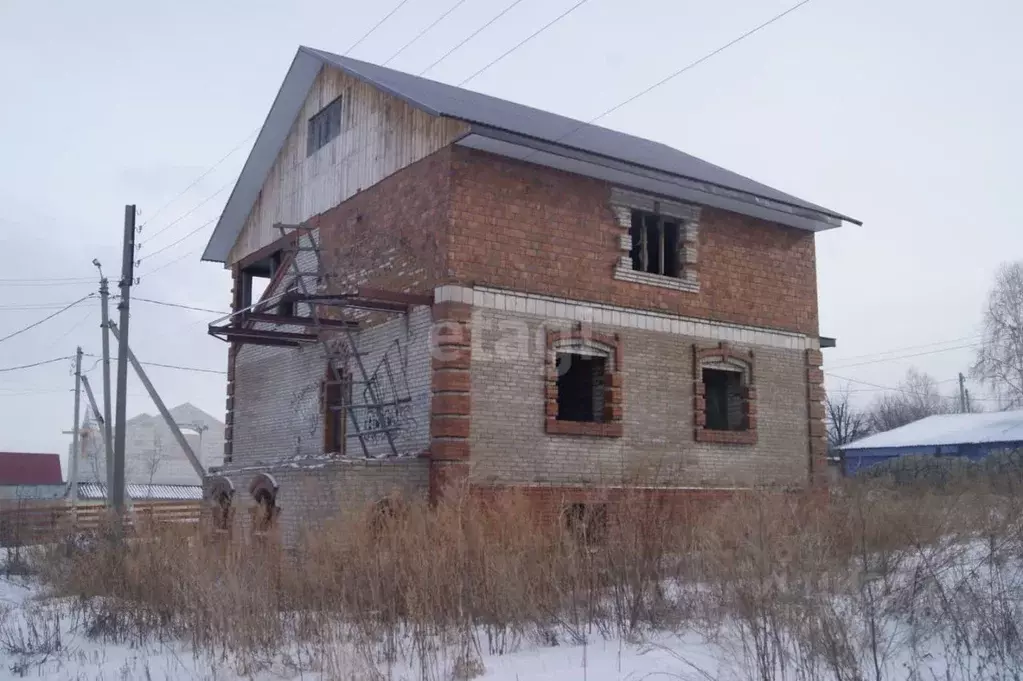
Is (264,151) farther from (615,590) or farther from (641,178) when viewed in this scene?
(615,590)

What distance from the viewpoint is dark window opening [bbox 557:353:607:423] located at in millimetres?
15609

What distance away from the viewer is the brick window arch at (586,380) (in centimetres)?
1474

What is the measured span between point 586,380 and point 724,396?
3130 mm

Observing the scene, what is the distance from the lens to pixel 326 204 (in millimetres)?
17562

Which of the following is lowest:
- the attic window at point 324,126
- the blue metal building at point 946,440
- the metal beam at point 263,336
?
the blue metal building at point 946,440

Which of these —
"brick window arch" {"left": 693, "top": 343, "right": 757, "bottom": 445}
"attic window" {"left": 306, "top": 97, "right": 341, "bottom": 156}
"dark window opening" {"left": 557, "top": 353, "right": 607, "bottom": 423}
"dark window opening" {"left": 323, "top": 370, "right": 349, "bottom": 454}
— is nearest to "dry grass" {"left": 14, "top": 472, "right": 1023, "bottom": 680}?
"dark window opening" {"left": 557, "top": 353, "right": 607, "bottom": 423}

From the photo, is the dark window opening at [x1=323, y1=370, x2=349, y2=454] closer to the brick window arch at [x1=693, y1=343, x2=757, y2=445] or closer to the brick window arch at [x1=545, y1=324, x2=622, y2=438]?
the brick window arch at [x1=545, y1=324, x2=622, y2=438]

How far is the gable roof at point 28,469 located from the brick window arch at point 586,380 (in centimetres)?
5339

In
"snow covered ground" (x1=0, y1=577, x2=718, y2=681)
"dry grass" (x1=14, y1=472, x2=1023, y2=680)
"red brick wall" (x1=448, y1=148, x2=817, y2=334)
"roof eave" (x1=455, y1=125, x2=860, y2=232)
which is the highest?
"roof eave" (x1=455, y1=125, x2=860, y2=232)

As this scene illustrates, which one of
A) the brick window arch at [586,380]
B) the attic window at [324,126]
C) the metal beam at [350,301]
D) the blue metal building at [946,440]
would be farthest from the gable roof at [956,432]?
the metal beam at [350,301]

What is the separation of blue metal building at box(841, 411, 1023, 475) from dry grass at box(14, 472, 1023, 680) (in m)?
29.9

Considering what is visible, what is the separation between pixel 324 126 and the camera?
707 inches

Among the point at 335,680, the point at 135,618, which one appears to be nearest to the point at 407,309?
the point at 135,618

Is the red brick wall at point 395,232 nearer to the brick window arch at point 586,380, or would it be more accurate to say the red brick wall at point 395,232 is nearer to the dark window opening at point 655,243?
the brick window arch at point 586,380
